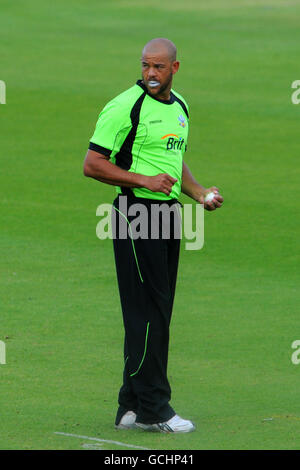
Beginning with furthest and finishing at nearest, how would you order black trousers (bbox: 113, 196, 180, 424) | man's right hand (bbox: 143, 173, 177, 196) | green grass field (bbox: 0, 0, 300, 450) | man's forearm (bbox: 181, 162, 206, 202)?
green grass field (bbox: 0, 0, 300, 450) < man's forearm (bbox: 181, 162, 206, 202) < black trousers (bbox: 113, 196, 180, 424) < man's right hand (bbox: 143, 173, 177, 196)

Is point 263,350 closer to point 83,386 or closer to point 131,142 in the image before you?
point 83,386

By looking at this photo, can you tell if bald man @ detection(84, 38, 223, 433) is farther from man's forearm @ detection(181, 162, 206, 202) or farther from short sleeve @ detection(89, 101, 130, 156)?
man's forearm @ detection(181, 162, 206, 202)

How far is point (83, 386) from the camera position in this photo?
8.16m

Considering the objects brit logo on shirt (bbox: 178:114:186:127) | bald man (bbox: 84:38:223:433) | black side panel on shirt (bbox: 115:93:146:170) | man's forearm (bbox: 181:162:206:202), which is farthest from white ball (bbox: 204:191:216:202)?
black side panel on shirt (bbox: 115:93:146:170)

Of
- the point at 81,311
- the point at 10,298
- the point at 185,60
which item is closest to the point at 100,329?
the point at 81,311

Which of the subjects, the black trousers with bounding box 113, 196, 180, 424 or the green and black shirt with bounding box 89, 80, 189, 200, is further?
the black trousers with bounding box 113, 196, 180, 424

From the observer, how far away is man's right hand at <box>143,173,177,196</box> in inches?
270

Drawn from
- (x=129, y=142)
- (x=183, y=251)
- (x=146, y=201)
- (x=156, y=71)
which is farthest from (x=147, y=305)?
(x=183, y=251)

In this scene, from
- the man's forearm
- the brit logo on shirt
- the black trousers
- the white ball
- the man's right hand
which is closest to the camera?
the man's right hand

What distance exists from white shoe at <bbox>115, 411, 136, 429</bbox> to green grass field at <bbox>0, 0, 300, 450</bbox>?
0.21ft

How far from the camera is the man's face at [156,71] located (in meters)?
6.94

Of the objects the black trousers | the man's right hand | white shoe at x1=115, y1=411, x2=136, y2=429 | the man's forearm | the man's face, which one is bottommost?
white shoe at x1=115, y1=411, x2=136, y2=429

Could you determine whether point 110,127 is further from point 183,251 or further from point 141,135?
point 183,251

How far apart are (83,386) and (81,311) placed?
220cm
